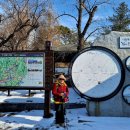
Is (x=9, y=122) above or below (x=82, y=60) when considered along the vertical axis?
below

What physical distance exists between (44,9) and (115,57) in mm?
22762

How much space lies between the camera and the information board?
480 inches

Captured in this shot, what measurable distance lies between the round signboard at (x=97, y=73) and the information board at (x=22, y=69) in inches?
48.4

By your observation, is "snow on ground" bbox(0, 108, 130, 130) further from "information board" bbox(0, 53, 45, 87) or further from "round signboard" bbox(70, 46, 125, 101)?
"information board" bbox(0, 53, 45, 87)

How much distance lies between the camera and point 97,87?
12266mm

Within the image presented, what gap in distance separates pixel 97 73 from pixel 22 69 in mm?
2766

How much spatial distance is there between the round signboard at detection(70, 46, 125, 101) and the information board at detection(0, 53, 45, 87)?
48.4 inches

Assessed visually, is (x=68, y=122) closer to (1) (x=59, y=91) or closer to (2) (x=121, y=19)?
(1) (x=59, y=91)

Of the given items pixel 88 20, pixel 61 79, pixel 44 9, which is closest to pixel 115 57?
pixel 61 79

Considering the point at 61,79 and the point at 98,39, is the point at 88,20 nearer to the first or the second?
the point at 98,39

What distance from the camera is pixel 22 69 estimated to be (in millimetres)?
12359

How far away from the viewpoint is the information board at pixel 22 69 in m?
12.2

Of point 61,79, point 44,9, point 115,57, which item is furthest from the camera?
point 44,9

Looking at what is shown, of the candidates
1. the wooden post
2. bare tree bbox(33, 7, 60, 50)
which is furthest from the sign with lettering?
bare tree bbox(33, 7, 60, 50)
